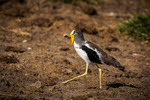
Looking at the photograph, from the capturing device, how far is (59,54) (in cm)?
604

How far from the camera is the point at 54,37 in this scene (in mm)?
7312

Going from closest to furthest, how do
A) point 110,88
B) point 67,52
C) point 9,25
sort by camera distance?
point 110,88, point 67,52, point 9,25

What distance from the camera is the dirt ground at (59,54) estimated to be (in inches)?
166

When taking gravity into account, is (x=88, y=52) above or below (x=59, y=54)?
above

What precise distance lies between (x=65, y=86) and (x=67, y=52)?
1981 mm

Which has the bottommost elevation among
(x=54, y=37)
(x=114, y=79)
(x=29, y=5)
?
(x=114, y=79)

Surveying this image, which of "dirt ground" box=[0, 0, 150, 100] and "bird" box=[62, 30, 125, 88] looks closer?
"dirt ground" box=[0, 0, 150, 100]

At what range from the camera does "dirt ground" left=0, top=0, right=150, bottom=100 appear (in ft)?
13.9

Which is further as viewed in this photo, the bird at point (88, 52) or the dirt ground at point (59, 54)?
the bird at point (88, 52)

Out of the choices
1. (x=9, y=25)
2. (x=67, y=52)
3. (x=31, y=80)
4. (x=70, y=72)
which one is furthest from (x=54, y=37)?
(x=31, y=80)

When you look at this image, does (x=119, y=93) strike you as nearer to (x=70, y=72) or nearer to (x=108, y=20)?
(x=70, y=72)

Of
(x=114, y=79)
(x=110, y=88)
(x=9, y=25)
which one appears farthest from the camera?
(x=9, y=25)

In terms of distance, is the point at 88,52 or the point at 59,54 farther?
the point at 59,54

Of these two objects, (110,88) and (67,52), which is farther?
(67,52)
